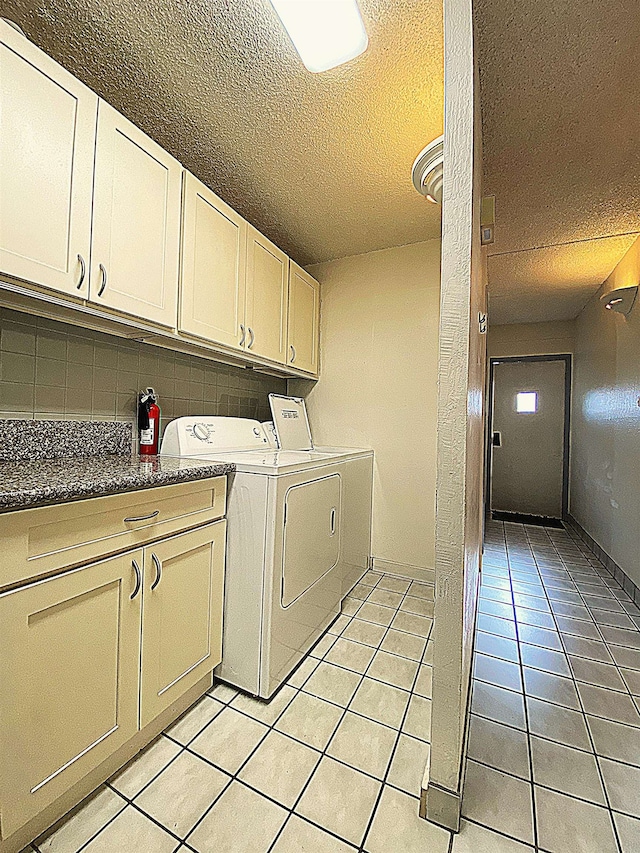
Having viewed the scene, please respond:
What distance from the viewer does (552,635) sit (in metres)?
2.16

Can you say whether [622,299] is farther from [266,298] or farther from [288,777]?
[288,777]

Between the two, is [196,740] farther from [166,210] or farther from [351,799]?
[166,210]

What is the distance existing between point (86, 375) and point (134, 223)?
0.70 meters

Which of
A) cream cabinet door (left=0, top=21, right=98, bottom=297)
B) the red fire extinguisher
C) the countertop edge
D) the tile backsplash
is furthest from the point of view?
the red fire extinguisher

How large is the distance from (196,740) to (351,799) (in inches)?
21.8

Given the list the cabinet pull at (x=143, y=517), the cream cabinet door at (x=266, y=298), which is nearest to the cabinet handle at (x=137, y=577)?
the cabinet pull at (x=143, y=517)

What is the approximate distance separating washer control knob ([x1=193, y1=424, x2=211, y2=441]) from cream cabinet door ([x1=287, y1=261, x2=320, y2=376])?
84 cm

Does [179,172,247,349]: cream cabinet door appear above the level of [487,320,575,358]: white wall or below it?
below

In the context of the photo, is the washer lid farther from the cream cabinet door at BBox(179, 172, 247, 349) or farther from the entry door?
the entry door

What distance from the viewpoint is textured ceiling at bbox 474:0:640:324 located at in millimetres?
1294

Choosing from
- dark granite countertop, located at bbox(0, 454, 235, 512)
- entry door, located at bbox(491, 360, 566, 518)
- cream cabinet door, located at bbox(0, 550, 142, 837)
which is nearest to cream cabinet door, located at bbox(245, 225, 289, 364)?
dark granite countertop, located at bbox(0, 454, 235, 512)

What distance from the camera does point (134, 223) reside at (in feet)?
5.02

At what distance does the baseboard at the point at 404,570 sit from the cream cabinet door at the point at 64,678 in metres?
2.00

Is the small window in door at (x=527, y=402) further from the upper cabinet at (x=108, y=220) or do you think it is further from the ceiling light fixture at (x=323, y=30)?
the ceiling light fixture at (x=323, y=30)
